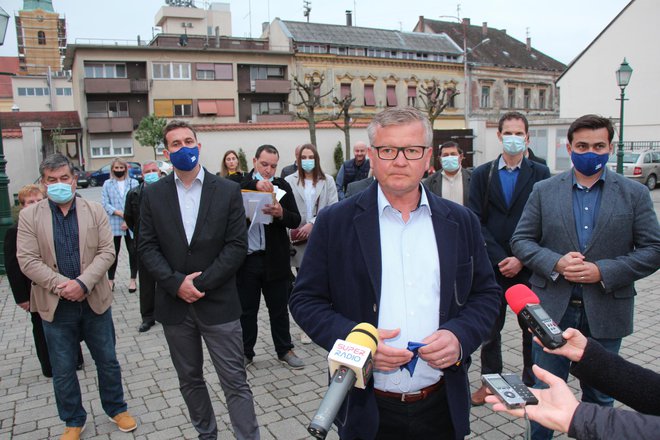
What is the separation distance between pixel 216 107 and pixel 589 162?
136 ft

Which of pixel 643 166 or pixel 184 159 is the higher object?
pixel 184 159

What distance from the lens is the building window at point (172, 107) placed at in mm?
40500

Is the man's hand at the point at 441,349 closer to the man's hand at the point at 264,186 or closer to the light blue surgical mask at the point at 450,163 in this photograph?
the man's hand at the point at 264,186

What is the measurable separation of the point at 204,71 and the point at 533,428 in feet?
139

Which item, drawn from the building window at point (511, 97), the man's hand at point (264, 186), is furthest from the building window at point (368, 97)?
the man's hand at point (264, 186)

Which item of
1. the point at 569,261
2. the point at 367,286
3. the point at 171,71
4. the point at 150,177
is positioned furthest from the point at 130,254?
the point at 171,71

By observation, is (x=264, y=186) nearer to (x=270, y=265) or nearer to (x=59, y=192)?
(x=270, y=265)

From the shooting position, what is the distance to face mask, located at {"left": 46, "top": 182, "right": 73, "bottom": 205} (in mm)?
3881

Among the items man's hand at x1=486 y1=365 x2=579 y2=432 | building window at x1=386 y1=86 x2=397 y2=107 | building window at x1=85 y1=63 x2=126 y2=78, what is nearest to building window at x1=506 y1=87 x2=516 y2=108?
building window at x1=386 y1=86 x2=397 y2=107

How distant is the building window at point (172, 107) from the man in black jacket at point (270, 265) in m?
38.0

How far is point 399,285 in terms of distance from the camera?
2.30 m

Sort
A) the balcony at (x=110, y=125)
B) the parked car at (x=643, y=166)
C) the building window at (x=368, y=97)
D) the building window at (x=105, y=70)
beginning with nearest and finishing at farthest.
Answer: the parked car at (x=643, y=166), the balcony at (x=110, y=125), the building window at (x=105, y=70), the building window at (x=368, y=97)

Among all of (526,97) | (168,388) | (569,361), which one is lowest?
(168,388)

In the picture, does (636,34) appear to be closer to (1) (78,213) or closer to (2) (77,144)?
(1) (78,213)
